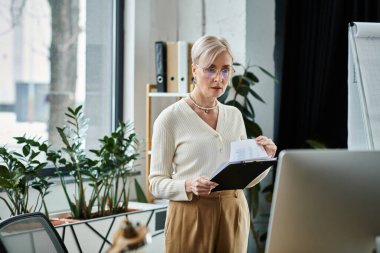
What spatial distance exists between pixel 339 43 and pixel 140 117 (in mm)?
1415

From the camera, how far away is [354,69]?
8.93ft

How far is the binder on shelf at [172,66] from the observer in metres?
3.96

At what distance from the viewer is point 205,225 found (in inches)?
92.6

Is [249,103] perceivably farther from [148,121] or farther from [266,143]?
[266,143]

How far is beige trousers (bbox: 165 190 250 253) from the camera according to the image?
2.35 metres

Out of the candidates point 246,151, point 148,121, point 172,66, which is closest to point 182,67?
point 172,66

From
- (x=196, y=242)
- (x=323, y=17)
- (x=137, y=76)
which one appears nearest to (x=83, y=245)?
(x=196, y=242)

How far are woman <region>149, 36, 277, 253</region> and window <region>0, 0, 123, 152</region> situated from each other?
59.3 inches

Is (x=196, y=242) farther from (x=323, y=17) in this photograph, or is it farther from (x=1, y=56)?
(x=323, y=17)

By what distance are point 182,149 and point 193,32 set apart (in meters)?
2.05

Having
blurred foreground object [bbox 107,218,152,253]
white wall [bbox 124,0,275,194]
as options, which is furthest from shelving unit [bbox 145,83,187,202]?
blurred foreground object [bbox 107,218,152,253]

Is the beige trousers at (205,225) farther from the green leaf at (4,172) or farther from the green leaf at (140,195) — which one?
the green leaf at (140,195)


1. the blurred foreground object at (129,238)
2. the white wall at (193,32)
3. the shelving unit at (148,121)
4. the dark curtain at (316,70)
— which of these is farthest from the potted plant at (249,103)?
the blurred foreground object at (129,238)

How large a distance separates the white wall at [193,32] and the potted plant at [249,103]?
0.16 metres
